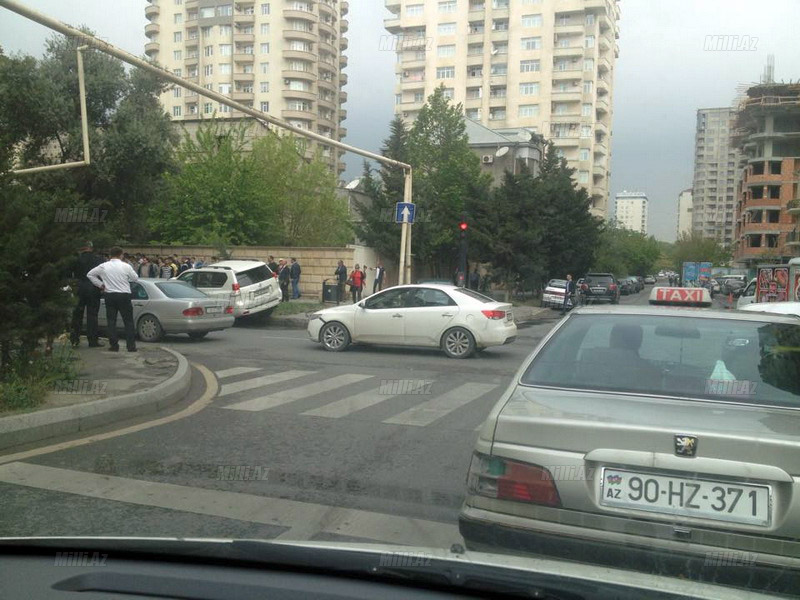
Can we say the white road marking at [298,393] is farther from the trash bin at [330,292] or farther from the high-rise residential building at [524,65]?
the high-rise residential building at [524,65]

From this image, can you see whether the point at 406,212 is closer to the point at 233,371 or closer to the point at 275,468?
the point at 233,371

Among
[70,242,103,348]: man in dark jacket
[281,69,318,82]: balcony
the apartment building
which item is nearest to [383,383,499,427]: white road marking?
[70,242,103,348]: man in dark jacket

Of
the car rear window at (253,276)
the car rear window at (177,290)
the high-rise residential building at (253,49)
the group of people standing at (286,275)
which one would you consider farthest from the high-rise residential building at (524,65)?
the car rear window at (177,290)

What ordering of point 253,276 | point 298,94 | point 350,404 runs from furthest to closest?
1. point 298,94
2. point 253,276
3. point 350,404

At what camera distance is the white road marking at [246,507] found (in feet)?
15.5

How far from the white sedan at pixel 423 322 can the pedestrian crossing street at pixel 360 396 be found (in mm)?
2448

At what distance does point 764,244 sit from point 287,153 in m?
70.4

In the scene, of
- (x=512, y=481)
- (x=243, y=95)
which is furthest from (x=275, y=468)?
(x=243, y=95)

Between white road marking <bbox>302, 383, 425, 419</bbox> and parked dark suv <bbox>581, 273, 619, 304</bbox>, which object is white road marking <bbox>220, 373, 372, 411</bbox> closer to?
white road marking <bbox>302, 383, 425, 419</bbox>

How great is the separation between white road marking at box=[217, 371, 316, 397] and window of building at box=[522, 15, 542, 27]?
263 ft

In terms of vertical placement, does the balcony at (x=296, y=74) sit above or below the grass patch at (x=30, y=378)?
above

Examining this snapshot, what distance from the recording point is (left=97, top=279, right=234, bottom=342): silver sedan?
51.3ft

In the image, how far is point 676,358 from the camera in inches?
167

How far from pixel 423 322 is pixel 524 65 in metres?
76.5
